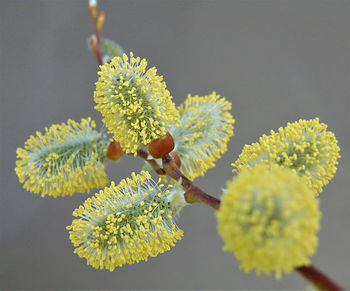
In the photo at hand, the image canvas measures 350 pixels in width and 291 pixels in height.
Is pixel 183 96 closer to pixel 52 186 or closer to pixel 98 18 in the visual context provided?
pixel 98 18

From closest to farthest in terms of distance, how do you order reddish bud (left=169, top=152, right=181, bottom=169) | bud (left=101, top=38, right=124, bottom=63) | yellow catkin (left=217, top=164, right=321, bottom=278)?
yellow catkin (left=217, top=164, right=321, bottom=278), reddish bud (left=169, top=152, right=181, bottom=169), bud (left=101, top=38, right=124, bottom=63)

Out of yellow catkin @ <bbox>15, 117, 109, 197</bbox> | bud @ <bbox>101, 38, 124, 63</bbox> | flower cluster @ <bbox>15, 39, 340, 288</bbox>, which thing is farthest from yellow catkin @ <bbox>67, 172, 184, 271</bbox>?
bud @ <bbox>101, 38, 124, 63</bbox>

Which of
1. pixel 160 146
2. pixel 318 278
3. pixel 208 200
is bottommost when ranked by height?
pixel 318 278

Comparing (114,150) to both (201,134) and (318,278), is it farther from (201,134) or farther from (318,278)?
(318,278)

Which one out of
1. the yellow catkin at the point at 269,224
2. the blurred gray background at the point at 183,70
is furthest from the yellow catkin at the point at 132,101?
the blurred gray background at the point at 183,70

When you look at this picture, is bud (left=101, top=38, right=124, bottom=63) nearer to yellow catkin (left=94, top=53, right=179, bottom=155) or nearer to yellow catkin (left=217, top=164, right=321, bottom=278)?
yellow catkin (left=94, top=53, right=179, bottom=155)

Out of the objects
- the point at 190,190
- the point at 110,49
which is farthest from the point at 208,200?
the point at 110,49

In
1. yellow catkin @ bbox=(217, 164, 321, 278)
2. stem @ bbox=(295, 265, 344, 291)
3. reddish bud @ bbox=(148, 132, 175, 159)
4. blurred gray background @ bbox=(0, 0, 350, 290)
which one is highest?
blurred gray background @ bbox=(0, 0, 350, 290)
